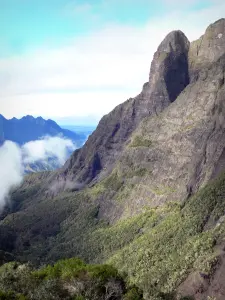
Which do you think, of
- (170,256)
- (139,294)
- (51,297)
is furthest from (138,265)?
(51,297)

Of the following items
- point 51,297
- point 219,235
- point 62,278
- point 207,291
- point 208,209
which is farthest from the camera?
point 208,209

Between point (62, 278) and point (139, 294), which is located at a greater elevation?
point (62, 278)

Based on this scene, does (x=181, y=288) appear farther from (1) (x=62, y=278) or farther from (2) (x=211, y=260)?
(1) (x=62, y=278)

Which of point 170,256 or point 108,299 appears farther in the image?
point 170,256

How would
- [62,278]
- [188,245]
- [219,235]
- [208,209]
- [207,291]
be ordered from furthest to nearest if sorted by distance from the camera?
1. [208,209]
2. [188,245]
3. [219,235]
4. [207,291]
5. [62,278]

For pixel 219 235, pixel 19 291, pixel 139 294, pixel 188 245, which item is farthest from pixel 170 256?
pixel 19 291

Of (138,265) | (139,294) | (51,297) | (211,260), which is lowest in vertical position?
(138,265)

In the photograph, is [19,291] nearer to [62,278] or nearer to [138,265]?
[62,278]
